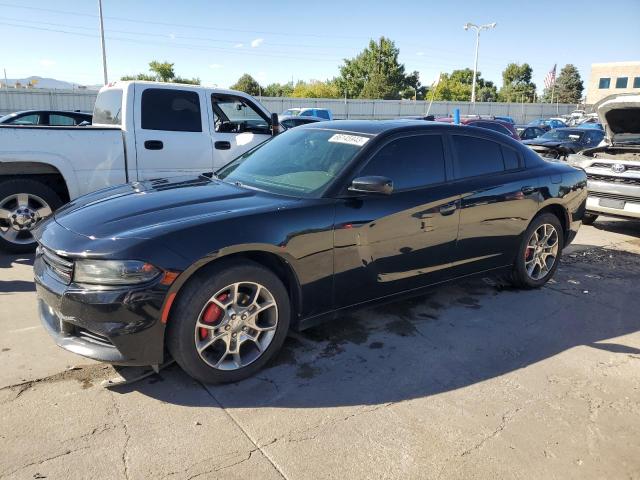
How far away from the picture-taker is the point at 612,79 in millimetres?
68750

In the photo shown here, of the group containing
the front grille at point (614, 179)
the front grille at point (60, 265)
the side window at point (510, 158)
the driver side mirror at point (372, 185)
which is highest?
the side window at point (510, 158)

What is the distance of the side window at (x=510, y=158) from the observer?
4.77 metres

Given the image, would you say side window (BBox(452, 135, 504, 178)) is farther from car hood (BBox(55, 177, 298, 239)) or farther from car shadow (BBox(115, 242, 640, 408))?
car hood (BBox(55, 177, 298, 239))

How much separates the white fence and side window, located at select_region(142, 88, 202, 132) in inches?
1013

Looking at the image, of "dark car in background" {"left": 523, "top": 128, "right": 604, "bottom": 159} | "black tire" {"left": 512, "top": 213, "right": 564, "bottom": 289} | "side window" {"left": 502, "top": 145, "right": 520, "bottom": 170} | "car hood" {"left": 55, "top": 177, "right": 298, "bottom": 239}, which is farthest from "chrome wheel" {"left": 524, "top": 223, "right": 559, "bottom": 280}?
"dark car in background" {"left": 523, "top": 128, "right": 604, "bottom": 159}

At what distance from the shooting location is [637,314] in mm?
4684

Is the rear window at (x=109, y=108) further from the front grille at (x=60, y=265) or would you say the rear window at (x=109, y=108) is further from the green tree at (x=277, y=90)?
the green tree at (x=277, y=90)

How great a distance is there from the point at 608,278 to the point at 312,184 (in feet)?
13.3

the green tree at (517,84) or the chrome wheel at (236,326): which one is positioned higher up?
the green tree at (517,84)

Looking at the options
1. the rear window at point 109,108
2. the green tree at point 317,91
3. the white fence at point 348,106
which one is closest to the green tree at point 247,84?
the green tree at point 317,91

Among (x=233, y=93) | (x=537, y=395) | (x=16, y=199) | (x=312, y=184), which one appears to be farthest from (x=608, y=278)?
(x=16, y=199)

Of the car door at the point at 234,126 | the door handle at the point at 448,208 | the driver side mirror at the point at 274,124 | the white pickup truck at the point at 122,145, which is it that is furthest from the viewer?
the driver side mirror at the point at 274,124

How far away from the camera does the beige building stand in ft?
218

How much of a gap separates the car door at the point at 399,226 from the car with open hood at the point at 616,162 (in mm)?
4713
